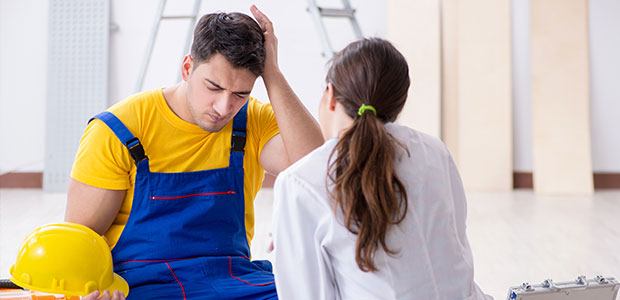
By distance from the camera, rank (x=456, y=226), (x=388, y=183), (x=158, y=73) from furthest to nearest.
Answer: (x=158, y=73) → (x=456, y=226) → (x=388, y=183)

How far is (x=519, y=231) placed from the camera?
5449mm

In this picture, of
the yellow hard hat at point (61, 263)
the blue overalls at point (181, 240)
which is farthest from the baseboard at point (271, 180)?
the yellow hard hat at point (61, 263)

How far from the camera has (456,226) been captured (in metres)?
2.06

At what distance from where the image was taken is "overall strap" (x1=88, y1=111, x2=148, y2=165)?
2.45 m

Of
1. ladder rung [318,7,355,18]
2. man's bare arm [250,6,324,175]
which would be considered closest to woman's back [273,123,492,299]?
man's bare arm [250,6,324,175]

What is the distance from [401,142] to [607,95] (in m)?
5.74

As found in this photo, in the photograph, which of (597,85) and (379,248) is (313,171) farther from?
(597,85)

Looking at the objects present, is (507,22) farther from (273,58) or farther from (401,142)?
(401,142)

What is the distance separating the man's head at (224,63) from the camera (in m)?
2.42

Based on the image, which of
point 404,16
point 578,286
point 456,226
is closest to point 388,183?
point 456,226

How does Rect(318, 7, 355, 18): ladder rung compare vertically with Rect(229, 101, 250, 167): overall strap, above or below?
above

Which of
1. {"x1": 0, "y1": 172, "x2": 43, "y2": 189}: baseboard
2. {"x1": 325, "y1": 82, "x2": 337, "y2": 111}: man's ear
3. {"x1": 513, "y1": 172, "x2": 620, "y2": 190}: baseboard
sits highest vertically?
{"x1": 325, "y1": 82, "x2": 337, "y2": 111}: man's ear

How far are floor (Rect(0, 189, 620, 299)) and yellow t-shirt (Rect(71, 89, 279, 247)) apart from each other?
5.49ft

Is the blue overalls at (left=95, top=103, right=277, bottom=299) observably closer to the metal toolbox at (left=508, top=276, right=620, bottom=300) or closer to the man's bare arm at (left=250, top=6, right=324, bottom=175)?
the man's bare arm at (left=250, top=6, right=324, bottom=175)
